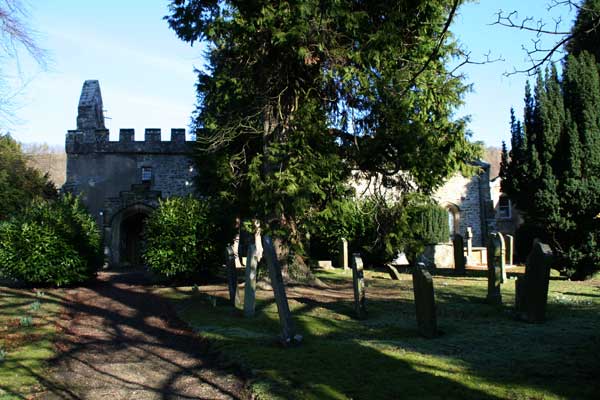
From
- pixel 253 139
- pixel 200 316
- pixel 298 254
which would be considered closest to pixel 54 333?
pixel 200 316

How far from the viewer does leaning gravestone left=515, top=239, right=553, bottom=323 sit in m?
8.85

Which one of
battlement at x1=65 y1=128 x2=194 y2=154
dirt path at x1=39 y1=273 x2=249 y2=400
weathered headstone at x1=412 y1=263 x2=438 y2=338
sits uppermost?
battlement at x1=65 y1=128 x2=194 y2=154

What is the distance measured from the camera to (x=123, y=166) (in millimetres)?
32469

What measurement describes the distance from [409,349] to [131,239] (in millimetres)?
27219

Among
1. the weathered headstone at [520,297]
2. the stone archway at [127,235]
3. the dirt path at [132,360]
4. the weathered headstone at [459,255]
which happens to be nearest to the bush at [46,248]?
the dirt path at [132,360]

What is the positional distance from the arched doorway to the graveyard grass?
771 inches

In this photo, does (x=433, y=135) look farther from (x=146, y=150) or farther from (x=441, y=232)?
(x=146, y=150)

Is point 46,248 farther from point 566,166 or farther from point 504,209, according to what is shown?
point 504,209

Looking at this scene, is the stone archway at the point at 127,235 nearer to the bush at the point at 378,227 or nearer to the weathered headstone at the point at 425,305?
the bush at the point at 378,227

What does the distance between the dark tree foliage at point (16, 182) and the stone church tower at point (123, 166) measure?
2435 mm

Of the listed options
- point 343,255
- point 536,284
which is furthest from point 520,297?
point 343,255

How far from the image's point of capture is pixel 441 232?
3008 cm

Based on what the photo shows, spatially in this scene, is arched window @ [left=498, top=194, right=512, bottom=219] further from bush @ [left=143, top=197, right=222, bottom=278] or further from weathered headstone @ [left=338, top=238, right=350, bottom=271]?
bush @ [left=143, top=197, right=222, bottom=278]

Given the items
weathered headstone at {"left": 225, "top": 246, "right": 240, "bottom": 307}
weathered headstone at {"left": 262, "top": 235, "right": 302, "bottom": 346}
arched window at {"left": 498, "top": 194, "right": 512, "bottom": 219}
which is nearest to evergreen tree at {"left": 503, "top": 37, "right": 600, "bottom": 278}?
weathered headstone at {"left": 225, "top": 246, "right": 240, "bottom": 307}
